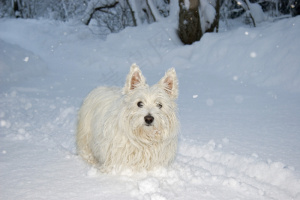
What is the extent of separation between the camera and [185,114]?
6.13 m

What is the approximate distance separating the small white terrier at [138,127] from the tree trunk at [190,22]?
8172 mm

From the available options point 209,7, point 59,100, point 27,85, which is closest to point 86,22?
point 209,7

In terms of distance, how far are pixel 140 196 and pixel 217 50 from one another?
7.53 metres

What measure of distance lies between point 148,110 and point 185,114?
272cm

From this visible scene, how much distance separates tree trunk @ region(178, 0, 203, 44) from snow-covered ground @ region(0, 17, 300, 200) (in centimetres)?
60

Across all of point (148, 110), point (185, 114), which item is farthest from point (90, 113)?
point (185, 114)

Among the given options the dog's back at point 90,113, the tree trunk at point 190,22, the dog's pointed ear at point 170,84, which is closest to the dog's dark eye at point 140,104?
the dog's pointed ear at point 170,84

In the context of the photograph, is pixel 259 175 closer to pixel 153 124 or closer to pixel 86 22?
pixel 153 124

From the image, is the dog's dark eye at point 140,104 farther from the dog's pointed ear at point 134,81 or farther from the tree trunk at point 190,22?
the tree trunk at point 190,22

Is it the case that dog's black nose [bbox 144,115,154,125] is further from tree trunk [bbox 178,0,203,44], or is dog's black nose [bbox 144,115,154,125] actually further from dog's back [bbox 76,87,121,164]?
tree trunk [bbox 178,0,203,44]

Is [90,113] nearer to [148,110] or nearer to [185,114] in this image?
[148,110]

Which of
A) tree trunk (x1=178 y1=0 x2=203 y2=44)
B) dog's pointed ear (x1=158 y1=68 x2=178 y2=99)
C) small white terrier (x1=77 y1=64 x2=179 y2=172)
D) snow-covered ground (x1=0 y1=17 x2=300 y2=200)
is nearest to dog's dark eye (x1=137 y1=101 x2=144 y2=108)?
small white terrier (x1=77 y1=64 x2=179 y2=172)

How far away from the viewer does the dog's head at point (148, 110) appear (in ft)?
11.5

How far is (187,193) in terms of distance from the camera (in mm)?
3260
